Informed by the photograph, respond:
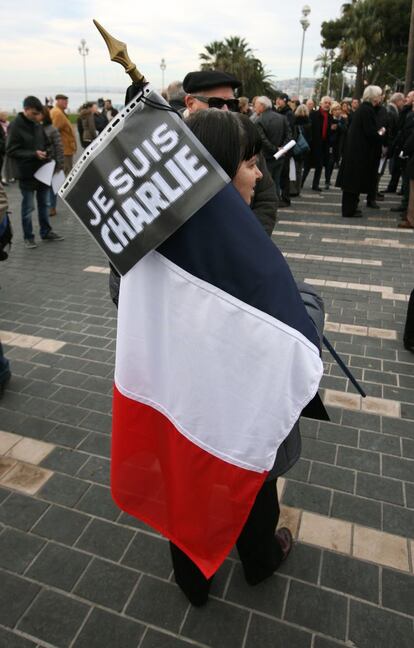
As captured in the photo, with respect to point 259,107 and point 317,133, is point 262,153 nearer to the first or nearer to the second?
point 259,107

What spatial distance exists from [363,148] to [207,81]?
5.42m

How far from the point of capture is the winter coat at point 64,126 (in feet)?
29.8

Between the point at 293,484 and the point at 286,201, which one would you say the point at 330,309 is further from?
the point at 286,201

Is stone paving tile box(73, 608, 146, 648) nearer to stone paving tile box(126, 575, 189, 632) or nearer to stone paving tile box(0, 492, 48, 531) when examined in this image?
stone paving tile box(126, 575, 189, 632)

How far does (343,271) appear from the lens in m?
6.15

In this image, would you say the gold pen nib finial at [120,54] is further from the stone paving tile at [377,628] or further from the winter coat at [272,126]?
the winter coat at [272,126]

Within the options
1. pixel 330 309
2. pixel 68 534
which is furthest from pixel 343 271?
pixel 68 534

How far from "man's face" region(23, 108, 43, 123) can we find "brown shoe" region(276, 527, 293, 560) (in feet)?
20.5

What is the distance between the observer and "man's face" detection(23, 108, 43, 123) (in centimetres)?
652

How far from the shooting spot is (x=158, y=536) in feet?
7.75

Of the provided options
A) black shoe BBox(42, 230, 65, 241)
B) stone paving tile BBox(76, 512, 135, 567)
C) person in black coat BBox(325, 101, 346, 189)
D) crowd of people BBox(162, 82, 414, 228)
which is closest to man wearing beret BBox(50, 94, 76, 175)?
black shoe BBox(42, 230, 65, 241)

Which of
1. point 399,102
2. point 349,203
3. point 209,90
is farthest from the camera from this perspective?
point 399,102

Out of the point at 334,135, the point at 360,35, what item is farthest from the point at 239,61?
the point at 334,135

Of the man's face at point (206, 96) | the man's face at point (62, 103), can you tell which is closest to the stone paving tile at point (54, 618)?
the man's face at point (206, 96)
